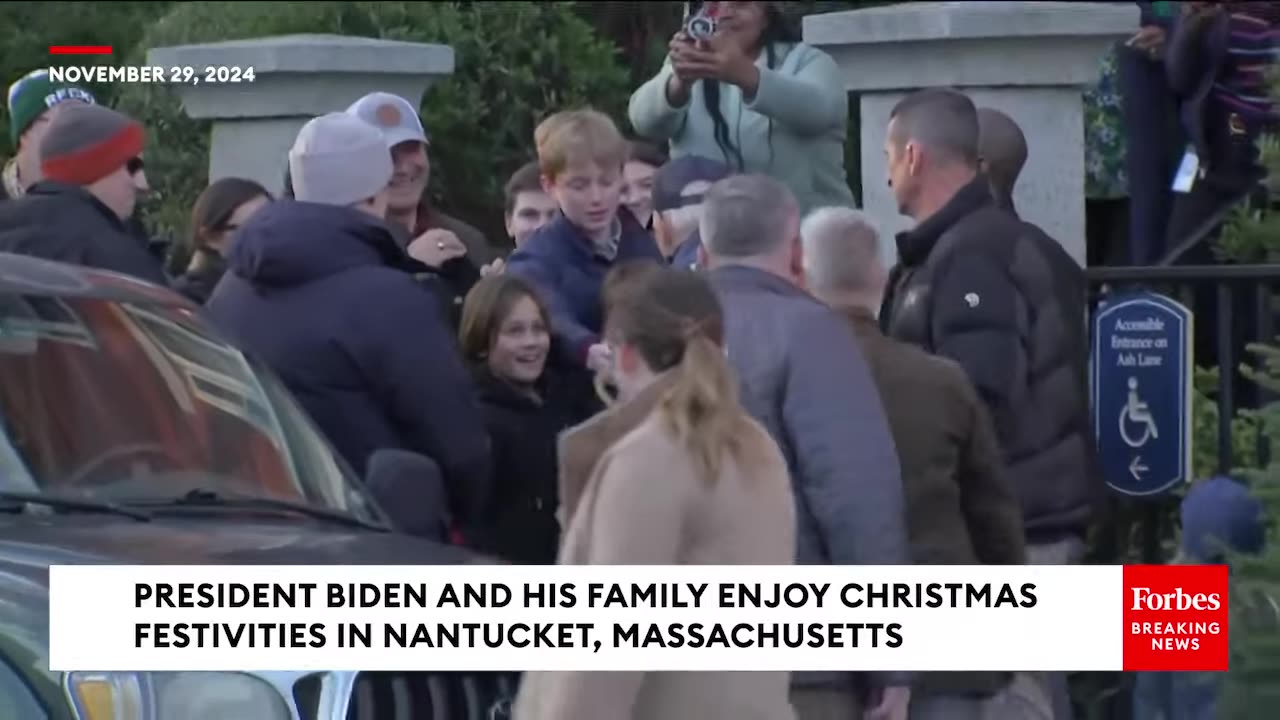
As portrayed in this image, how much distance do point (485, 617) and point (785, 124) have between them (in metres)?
3.80

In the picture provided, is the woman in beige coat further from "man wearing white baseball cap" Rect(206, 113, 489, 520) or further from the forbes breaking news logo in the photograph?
the forbes breaking news logo

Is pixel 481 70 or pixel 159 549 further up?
pixel 481 70

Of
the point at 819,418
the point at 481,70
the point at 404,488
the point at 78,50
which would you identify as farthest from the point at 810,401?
the point at 78,50

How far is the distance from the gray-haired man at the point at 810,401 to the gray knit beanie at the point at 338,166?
3.84 ft

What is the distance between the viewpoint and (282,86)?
35.5 ft

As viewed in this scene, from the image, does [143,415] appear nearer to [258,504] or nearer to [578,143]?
[258,504]

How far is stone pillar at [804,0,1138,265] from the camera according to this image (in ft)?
32.5

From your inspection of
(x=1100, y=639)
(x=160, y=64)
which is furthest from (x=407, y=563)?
(x=160, y=64)

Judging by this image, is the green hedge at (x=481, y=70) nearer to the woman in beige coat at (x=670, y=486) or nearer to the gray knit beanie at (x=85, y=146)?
the gray knit beanie at (x=85, y=146)

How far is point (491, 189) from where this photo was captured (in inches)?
502

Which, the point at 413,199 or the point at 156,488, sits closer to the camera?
the point at 156,488

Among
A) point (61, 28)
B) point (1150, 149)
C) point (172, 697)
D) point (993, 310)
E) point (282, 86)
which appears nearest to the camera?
point (172, 697)

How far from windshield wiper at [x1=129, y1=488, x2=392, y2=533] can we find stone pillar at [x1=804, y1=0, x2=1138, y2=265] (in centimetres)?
397

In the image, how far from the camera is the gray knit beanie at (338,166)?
7.55 m
